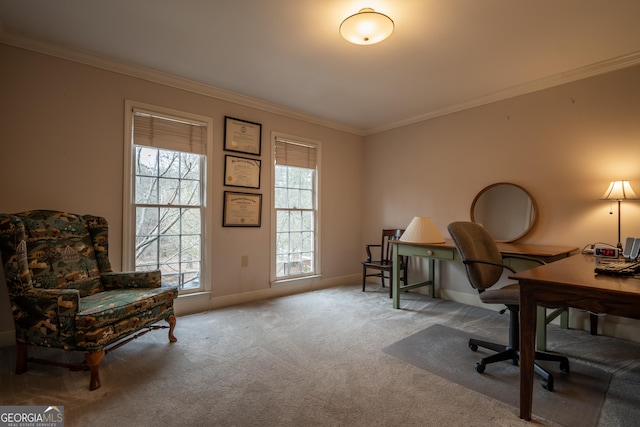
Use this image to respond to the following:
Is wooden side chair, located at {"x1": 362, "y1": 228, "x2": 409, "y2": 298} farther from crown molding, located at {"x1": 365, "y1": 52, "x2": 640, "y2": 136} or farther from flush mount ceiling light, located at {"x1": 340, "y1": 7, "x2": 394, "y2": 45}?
flush mount ceiling light, located at {"x1": 340, "y1": 7, "x2": 394, "y2": 45}

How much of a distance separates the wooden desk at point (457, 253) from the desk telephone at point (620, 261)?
287mm

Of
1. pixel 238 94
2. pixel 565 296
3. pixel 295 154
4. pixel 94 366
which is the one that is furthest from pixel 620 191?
pixel 94 366

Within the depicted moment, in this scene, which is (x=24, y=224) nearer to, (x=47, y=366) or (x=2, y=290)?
(x=2, y=290)

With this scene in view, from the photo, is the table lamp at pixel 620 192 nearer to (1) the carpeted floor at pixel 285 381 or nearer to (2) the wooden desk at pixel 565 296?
(1) the carpeted floor at pixel 285 381

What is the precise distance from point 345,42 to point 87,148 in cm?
243

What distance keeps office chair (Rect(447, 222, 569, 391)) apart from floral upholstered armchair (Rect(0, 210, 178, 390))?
2.27 m

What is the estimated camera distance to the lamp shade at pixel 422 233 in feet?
9.86

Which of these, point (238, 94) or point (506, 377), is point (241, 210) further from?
point (506, 377)

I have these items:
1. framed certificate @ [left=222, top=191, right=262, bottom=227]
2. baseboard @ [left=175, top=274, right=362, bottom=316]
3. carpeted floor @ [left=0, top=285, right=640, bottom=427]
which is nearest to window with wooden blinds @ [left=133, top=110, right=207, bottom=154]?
framed certificate @ [left=222, top=191, right=262, bottom=227]

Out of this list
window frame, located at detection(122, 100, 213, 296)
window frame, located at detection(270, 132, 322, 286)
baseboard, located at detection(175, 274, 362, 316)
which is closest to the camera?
window frame, located at detection(122, 100, 213, 296)

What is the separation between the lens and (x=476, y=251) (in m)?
2.22

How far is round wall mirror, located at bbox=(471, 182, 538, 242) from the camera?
3189 millimetres

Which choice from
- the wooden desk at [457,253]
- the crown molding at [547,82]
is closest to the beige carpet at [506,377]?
the wooden desk at [457,253]

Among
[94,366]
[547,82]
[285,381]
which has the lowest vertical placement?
[285,381]
